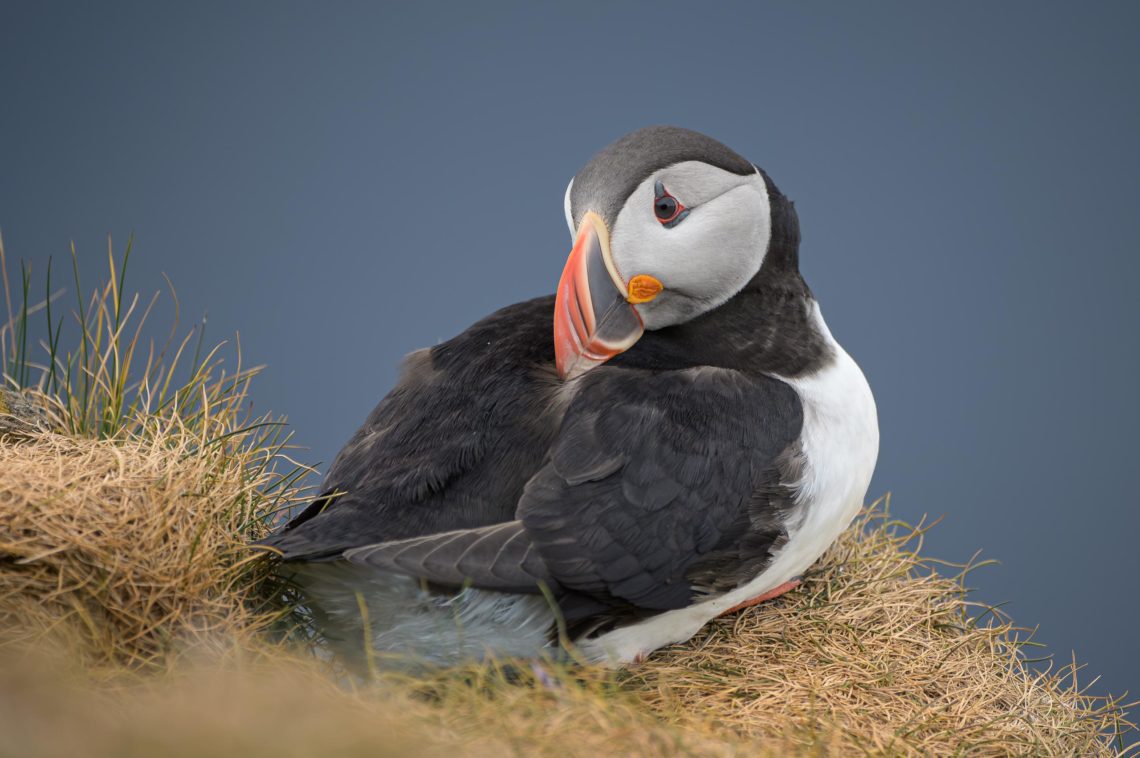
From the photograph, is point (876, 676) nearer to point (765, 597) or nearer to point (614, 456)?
point (765, 597)

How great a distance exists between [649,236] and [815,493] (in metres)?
0.73

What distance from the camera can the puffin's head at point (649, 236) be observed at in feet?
9.02

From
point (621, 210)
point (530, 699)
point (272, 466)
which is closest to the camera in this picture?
point (530, 699)

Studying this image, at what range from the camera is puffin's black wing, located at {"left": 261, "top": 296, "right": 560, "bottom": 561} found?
2580 millimetres

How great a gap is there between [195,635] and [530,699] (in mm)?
698

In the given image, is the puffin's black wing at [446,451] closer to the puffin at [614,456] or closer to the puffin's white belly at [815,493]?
the puffin at [614,456]

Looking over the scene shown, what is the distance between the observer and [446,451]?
2701 millimetres

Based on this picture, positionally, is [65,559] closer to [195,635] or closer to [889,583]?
[195,635]

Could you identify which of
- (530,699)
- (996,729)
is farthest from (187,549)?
(996,729)

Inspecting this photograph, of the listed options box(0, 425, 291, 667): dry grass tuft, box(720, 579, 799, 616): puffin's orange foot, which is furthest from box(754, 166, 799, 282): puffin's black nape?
box(0, 425, 291, 667): dry grass tuft

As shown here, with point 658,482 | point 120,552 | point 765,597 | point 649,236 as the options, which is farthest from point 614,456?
point 120,552

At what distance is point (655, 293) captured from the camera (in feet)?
9.31

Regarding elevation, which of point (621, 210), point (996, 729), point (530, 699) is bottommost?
point (996, 729)

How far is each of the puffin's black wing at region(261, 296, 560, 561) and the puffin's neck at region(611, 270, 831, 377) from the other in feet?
0.88
